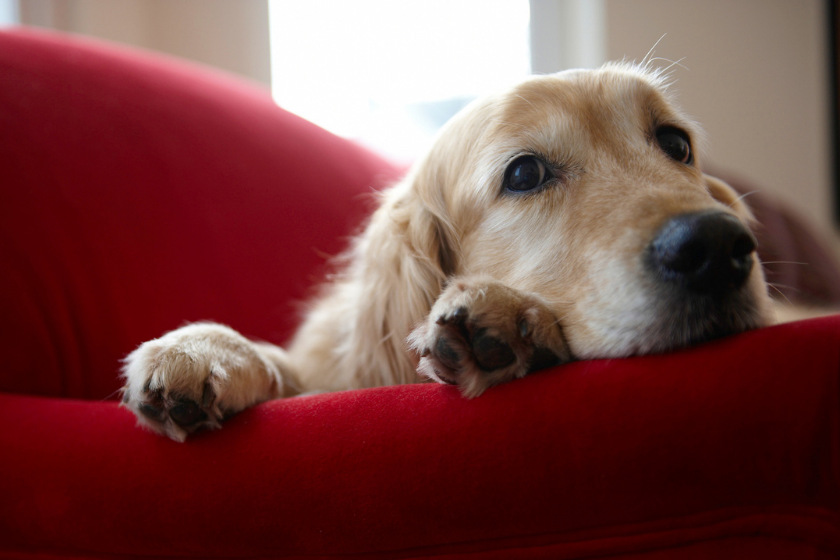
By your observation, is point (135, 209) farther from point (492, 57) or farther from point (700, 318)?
point (492, 57)

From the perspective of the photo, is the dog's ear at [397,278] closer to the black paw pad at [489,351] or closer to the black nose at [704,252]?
the black paw pad at [489,351]

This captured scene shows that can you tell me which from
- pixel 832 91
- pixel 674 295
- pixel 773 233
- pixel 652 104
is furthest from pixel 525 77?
pixel 832 91

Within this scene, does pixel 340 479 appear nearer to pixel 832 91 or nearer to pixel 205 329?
pixel 205 329

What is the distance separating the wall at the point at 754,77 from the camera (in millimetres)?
4176

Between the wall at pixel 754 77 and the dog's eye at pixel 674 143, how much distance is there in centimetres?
273

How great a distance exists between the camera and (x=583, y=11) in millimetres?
4230

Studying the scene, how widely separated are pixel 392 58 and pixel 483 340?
4.13 metres

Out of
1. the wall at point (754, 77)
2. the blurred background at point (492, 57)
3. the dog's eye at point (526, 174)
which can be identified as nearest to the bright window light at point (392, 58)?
the blurred background at point (492, 57)

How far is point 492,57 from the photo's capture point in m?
4.49

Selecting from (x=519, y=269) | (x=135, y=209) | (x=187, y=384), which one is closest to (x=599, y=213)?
(x=519, y=269)

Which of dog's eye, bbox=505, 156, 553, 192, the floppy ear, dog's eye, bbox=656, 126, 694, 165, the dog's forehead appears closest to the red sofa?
the floppy ear

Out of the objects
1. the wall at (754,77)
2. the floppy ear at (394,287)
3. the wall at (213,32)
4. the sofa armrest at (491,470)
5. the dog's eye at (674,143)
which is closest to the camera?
the sofa armrest at (491,470)

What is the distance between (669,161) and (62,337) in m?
1.64

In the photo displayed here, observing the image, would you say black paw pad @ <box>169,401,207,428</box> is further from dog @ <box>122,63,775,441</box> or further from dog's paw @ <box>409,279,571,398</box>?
dog's paw @ <box>409,279,571,398</box>
